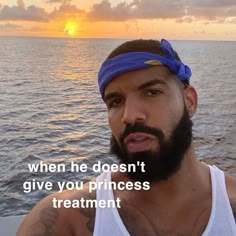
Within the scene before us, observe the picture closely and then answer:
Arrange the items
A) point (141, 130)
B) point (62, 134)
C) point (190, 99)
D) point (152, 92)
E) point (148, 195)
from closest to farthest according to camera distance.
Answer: point (141, 130) < point (152, 92) < point (148, 195) < point (190, 99) < point (62, 134)

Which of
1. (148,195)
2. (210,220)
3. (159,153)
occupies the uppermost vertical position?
(159,153)

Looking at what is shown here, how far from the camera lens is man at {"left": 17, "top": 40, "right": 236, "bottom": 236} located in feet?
7.90

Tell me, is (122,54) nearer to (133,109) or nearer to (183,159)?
(133,109)

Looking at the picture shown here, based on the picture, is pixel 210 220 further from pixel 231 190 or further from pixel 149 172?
pixel 149 172

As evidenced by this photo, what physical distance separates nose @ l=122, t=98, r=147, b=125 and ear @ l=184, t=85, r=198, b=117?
0.39 m

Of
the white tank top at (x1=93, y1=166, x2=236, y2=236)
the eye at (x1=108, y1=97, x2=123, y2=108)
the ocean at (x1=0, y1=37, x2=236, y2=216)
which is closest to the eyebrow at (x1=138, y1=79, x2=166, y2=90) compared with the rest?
the eye at (x1=108, y1=97, x2=123, y2=108)

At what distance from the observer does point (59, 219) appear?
2473mm

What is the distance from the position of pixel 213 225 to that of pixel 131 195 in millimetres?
501

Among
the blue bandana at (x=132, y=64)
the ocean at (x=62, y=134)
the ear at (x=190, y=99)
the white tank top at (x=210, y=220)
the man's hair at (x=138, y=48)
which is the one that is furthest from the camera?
the ocean at (x=62, y=134)

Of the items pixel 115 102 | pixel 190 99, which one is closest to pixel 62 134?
pixel 190 99

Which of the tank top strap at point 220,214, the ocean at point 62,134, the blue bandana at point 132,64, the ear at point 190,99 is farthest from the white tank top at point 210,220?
the ocean at point 62,134

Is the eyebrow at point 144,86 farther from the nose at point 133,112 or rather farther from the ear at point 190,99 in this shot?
the ear at point 190,99

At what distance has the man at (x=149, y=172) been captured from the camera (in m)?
2.41

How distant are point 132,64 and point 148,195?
0.77m
